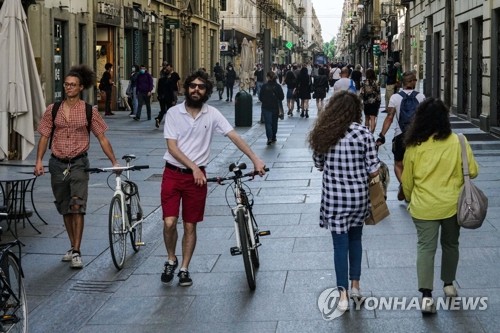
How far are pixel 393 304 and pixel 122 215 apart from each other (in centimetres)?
300

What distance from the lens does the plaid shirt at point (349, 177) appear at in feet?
24.1

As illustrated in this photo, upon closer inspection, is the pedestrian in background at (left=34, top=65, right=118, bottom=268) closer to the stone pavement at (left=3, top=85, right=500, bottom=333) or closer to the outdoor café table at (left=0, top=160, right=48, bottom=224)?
the stone pavement at (left=3, top=85, right=500, bottom=333)

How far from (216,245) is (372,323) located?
355 cm

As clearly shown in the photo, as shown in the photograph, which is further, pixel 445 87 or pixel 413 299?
pixel 445 87

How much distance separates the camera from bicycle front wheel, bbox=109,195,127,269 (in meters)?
9.09

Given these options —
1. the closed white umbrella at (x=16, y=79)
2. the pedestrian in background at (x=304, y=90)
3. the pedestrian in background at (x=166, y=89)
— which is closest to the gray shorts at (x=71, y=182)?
the closed white umbrella at (x=16, y=79)

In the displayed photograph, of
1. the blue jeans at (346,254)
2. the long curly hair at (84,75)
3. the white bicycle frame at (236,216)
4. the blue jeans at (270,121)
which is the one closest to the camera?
the blue jeans at (346,254)

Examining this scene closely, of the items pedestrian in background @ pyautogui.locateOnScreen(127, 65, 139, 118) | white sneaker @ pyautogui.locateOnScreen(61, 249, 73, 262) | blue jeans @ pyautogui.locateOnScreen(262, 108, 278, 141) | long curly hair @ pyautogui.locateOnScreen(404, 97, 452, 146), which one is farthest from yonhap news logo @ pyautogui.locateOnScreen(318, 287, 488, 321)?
pedestrian in background @ pyautogui.locateOnScreen(127, 65, 139, 118)

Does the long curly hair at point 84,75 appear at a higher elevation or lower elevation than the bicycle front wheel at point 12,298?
higher

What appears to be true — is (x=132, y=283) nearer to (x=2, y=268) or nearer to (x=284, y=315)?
(x=284, y=315)

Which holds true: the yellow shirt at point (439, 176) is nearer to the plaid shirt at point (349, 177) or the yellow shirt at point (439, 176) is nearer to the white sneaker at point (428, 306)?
the plaid shirt at point (349, 177)

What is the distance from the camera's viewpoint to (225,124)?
27.8 feet

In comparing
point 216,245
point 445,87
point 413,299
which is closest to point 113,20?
point 445,87

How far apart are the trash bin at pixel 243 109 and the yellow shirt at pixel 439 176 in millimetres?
19624
